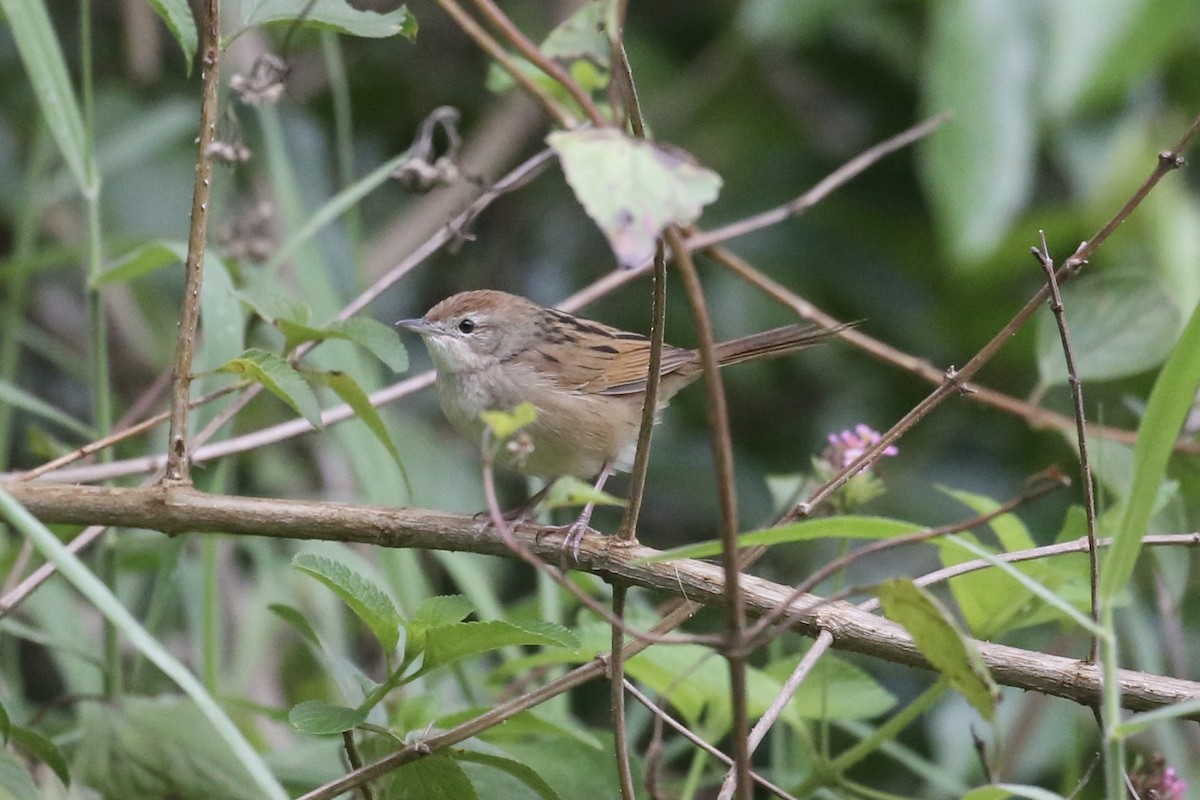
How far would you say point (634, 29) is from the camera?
588 cm

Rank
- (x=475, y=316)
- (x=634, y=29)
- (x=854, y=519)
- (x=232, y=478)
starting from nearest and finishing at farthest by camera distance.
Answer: (x=854, y=519) → (x=475, y=316) → (x=232, y=478) → (x=634, y=29)

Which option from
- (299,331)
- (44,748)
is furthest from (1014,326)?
(44,748)

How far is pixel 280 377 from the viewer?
2018mm

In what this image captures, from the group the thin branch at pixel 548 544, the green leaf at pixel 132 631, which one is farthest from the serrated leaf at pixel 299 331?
the green leaf at pixel 132 631

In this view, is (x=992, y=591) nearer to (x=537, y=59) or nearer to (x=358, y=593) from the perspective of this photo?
(x=358, y=593)

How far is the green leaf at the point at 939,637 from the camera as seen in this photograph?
59.9 inches

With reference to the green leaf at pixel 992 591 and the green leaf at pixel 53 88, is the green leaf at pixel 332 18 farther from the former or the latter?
the green leaf at pixel 992 591

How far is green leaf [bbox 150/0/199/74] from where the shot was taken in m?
2.17

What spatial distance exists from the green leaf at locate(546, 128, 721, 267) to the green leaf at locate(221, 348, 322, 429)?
33.6 inches

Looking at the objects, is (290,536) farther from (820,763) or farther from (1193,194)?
(1193,194)

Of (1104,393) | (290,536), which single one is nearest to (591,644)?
(290,536)

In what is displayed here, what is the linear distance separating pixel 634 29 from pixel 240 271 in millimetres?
3183

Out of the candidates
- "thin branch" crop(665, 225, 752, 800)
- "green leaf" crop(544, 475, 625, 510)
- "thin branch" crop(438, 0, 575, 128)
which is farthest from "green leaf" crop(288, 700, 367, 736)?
"thin branch" crop(438, 0, 575, 128)

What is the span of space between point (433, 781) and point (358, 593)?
0.34 metres
